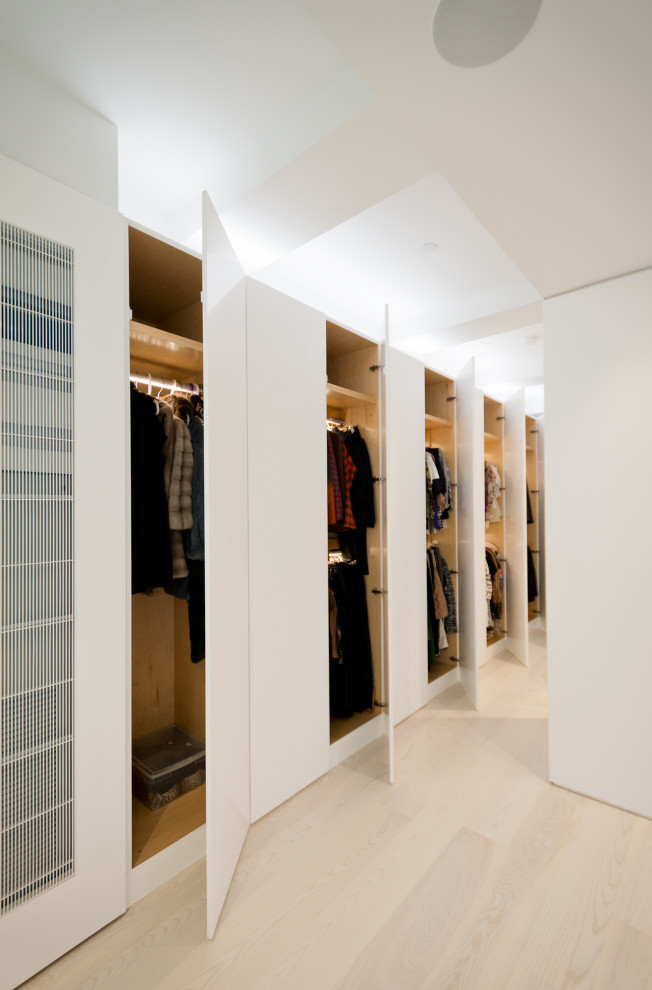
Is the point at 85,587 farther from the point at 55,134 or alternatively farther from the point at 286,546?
the point at 55,134

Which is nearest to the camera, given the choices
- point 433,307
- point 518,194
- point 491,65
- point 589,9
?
point 589,9

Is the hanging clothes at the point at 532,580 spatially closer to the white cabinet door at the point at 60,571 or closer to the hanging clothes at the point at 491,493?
the hanging clothes at the point at 491,493

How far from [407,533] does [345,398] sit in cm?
94

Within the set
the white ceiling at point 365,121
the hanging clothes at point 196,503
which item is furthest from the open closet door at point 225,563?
the white ceiling at point 365,121

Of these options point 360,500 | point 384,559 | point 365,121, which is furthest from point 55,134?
point 384,559

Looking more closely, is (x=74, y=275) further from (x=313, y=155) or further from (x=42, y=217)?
(x=313, y=155)

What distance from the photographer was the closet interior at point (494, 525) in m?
4.12

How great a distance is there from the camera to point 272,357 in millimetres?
2131

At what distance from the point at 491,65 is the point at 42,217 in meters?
1.30

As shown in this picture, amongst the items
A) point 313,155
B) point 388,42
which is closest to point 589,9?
point 388,42

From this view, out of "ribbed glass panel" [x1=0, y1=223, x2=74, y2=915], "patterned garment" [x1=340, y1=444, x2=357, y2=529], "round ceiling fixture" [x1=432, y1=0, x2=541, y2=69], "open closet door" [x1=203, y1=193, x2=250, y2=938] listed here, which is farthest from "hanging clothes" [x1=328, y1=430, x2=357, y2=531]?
"round ceiling fixture" [x1=432, y1=0, x2=541, y2=69]

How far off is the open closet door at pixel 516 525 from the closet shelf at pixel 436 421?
0.80 metres

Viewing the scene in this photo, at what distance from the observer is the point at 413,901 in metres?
1.62

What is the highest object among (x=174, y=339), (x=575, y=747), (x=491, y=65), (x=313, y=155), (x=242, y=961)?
(x=313, y=155)
